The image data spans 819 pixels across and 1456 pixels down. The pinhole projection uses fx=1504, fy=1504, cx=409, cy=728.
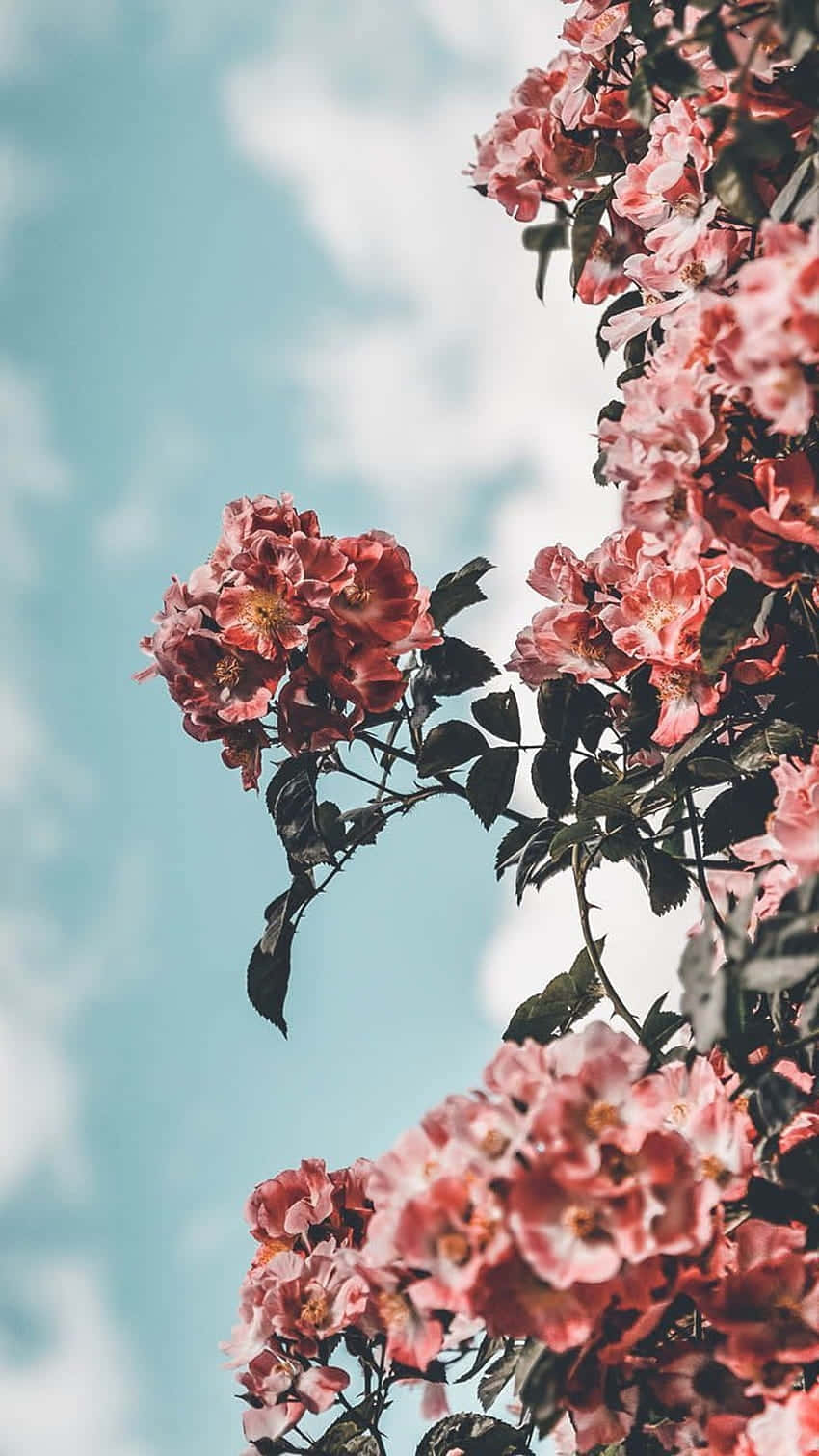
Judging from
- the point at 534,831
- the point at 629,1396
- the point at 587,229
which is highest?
the point at 587,229

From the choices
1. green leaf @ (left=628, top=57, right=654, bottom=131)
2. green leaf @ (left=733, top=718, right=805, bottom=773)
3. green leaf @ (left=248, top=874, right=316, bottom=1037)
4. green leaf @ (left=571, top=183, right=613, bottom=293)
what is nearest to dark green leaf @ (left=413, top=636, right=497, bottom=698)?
green leaf @ (left=248, top=874, right=316, bottom=1037)

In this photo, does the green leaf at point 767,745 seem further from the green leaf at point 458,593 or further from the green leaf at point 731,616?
the green leaf at point 458,593

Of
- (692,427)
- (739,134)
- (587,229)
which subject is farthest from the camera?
(587,229)

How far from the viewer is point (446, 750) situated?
2.17 m

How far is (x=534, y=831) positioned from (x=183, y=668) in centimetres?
54

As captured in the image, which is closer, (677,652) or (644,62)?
(644,62)

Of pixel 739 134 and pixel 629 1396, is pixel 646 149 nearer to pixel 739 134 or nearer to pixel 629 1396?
pixel 739 134

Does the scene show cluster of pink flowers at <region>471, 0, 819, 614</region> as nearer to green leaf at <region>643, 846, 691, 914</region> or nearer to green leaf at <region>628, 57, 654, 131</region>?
green leaf at <region>628, 57, 654, 131</region>

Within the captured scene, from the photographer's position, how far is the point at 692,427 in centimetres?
146

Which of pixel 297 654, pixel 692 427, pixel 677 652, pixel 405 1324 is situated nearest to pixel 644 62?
pixel 692 427

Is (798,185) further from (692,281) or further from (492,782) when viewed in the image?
(492,782)

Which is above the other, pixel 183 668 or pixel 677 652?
pixel 183 668

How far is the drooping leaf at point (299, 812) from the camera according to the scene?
214 centimetres

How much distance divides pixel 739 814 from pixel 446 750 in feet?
1.44
